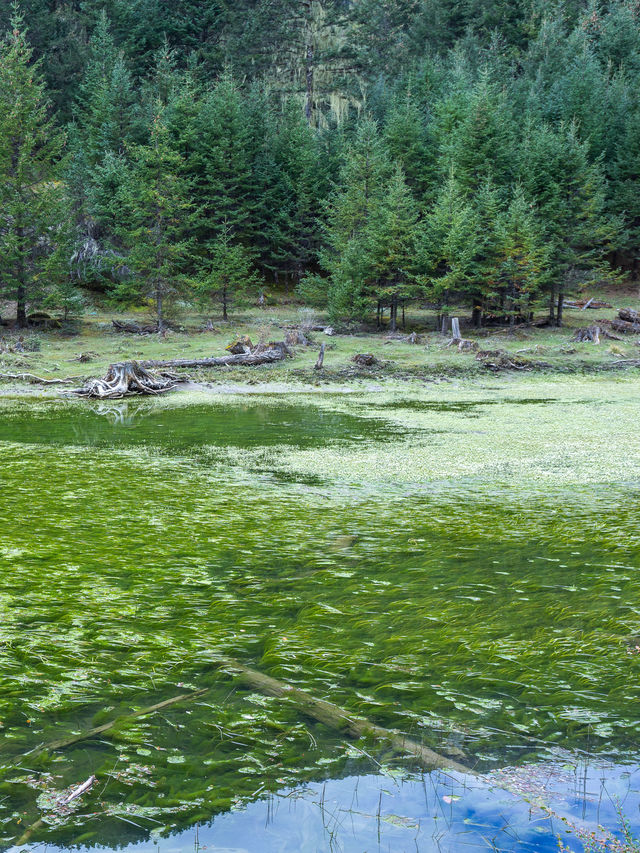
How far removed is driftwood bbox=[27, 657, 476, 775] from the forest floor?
2019cm

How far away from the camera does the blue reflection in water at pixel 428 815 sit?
11.0ft

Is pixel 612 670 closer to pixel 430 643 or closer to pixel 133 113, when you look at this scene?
pixel 430 643

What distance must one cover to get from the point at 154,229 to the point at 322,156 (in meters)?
17.5

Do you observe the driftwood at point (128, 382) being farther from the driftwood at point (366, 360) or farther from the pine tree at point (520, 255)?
the pine tree at point (520, 255)

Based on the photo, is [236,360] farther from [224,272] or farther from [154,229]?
[154,229]

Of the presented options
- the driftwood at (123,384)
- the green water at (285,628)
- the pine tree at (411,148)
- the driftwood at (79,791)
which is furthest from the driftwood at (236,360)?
the driftwood at (79,791)

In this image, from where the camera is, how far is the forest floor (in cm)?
2627

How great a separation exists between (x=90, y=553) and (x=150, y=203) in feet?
108

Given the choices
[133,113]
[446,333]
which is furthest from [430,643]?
[133,113]

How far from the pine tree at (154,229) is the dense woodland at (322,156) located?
168 millimetres

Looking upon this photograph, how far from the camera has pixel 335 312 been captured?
3734 centimetres

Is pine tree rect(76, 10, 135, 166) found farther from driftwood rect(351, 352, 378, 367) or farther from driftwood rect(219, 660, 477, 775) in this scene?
driftwood rect(219, 660, 477, 775)

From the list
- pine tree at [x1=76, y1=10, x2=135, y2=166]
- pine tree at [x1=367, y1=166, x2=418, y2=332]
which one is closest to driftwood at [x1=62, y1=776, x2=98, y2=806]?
pine tree at [x1=367, y1=166, x2=418, y2=332]

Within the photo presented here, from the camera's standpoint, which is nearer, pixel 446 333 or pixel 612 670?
pixel 612 670
